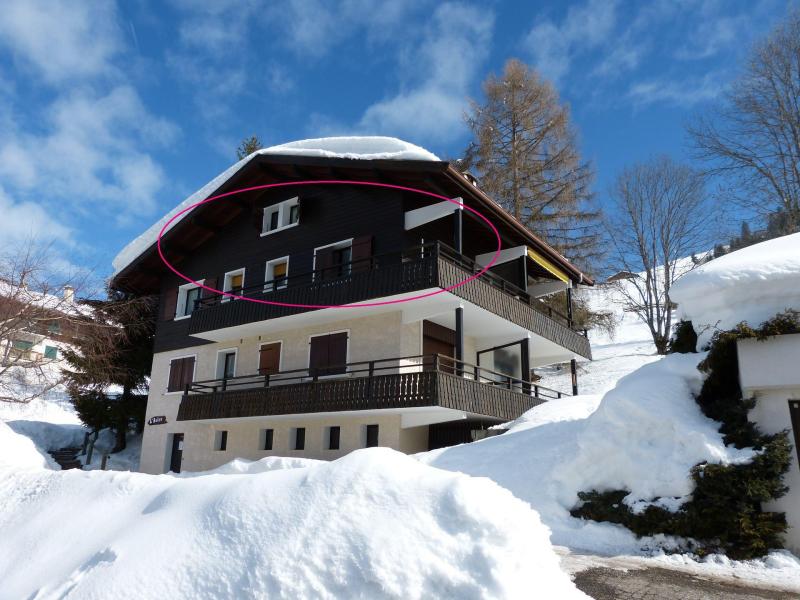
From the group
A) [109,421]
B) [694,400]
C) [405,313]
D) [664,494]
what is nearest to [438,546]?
[664,494]

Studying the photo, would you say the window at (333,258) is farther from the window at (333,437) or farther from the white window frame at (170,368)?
the white window frame at (170,368)

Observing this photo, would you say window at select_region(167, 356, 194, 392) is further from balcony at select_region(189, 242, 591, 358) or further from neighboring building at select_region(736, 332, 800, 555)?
neighboring building at select_region(736, 332, 800, 555)

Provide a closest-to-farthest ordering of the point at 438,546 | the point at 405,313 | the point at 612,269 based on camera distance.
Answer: the point at 438,546 → the point at 405,313 → the point at 612,269

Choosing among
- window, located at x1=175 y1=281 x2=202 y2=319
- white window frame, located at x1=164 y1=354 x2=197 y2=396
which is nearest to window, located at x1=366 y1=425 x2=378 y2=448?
white window frame, located at x1=164 y1=354 x2=197 y2=396

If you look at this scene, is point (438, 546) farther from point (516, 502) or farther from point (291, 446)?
point (291, 446)

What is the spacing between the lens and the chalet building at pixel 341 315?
17.2 m

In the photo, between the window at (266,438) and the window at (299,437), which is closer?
the window at (299,437)

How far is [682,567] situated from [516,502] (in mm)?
4399

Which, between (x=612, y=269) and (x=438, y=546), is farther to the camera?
(x=612, y=269)

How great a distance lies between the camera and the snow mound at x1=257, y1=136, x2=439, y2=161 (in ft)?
58.5

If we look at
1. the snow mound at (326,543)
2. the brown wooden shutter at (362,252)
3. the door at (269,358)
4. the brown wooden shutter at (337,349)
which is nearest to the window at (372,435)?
the brown wooden shutter at (337,349)

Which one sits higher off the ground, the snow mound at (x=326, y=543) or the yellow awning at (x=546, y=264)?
the yellow awning at (x=546, y=264)

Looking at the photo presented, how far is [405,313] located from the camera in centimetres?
1816

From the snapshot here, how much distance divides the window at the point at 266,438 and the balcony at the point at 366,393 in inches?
54.7
